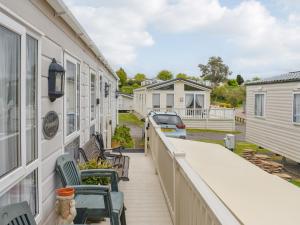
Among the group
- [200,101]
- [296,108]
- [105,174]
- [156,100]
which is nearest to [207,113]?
[200,101]

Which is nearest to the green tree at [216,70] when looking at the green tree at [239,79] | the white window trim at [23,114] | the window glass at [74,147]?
the green tree at [239,79]

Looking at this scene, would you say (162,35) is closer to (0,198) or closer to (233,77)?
(0,198)

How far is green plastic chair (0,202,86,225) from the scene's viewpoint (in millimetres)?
2102

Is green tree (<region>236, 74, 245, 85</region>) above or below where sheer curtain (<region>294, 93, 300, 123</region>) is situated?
above

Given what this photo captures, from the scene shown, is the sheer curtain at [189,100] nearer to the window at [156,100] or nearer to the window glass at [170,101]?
the window glass at [170,101]

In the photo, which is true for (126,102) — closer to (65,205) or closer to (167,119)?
(167,119)

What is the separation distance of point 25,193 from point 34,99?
806 millimetres

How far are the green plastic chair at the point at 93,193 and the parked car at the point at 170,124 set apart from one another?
9124mm

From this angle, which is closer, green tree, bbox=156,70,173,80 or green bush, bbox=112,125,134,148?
green bush, bbox=112,125,134,148

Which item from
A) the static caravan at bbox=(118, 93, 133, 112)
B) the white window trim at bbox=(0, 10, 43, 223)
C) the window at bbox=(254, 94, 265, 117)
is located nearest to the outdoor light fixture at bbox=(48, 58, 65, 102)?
the white window trim at bbox=(0, 10, 43, 223)

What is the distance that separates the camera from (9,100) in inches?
97.4

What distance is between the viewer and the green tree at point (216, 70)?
71.3m

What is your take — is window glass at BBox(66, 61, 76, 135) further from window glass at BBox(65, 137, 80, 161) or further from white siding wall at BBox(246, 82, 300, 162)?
white siding wall at BBox(246, 82, 300, 162)

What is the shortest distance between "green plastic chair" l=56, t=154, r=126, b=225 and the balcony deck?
0.66 metres
